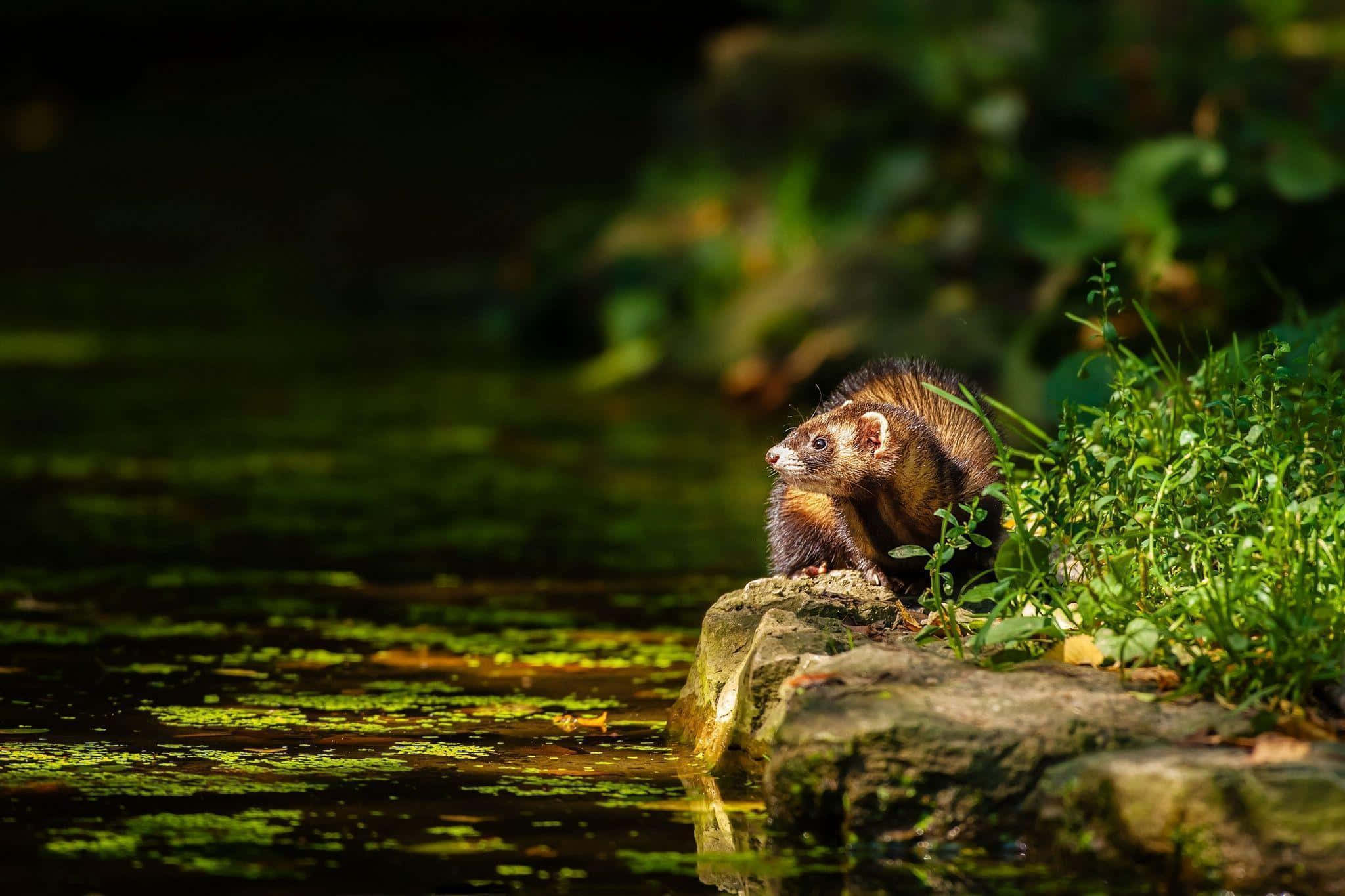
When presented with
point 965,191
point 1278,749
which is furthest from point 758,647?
point 965,191

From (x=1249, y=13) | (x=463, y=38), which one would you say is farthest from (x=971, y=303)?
(x=463, y=38)

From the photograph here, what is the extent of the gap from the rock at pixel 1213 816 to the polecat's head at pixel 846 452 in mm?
1220

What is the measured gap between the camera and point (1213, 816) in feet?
10.4

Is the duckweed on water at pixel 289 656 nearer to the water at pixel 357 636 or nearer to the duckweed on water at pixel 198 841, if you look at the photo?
the water at pixel 357 636

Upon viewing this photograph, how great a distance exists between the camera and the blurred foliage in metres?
8.24

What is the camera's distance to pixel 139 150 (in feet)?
70.7

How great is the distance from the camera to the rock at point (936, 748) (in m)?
3.39

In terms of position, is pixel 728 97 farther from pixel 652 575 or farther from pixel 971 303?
pixel 652 575

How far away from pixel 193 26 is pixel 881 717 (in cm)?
2179

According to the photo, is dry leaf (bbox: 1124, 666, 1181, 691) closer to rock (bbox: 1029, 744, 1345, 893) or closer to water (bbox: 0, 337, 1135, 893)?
rock (bbox: 1029, 744, 1345, 893)

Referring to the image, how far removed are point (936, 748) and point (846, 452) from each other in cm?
113

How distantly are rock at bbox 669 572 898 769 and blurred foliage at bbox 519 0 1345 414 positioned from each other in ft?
8.00

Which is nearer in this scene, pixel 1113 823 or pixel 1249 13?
pixel 1113 823

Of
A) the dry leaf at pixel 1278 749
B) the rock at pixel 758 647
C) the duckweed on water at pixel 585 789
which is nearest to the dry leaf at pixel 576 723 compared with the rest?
the rock at pixel 758 647
